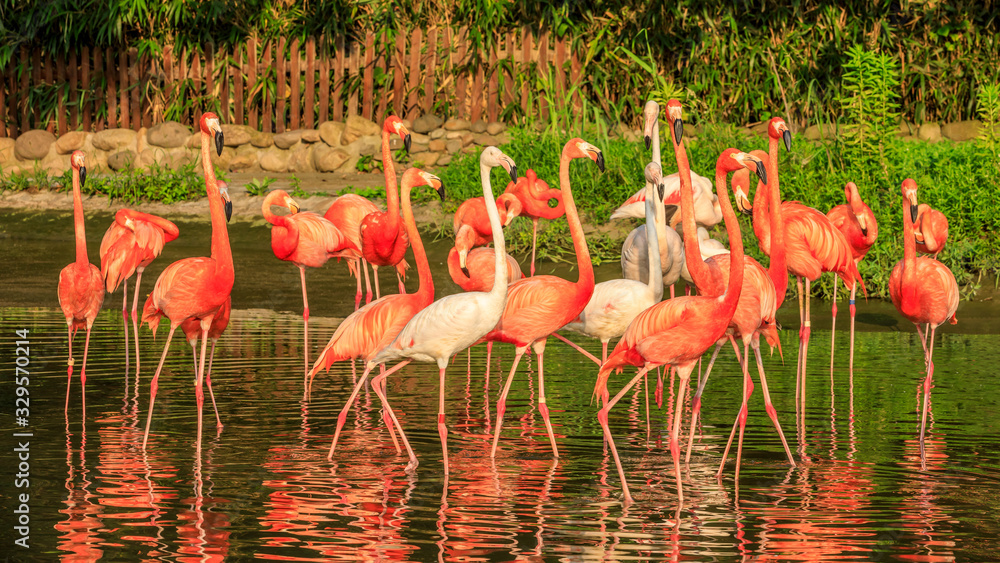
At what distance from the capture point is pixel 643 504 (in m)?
5.09

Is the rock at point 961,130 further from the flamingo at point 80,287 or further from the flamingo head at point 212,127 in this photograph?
the flamingo at point 80,287

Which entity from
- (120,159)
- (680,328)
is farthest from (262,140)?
(680,328)

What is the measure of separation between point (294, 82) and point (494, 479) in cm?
1088

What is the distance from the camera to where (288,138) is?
15.4 m

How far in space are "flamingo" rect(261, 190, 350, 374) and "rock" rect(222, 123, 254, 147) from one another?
694 centimetres

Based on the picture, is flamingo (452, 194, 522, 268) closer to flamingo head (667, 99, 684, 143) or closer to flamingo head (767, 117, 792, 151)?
flamingo head (667, 99, 684, 143)

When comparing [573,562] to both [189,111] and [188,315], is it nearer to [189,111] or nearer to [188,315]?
[188,315]

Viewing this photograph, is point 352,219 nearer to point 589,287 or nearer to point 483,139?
point 589,287

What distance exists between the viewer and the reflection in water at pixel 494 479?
14.7 ft

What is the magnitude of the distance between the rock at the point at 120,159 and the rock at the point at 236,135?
1207 mm

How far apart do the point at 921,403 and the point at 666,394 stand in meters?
1.55

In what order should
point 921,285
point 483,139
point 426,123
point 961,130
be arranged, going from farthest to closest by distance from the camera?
point 426,123
point 483,139
point 961,130
point 921,285

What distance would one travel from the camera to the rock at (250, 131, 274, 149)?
15492 mm

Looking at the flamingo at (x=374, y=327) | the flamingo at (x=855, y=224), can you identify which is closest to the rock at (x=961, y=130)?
the flamingo at (x=855, y=224)
